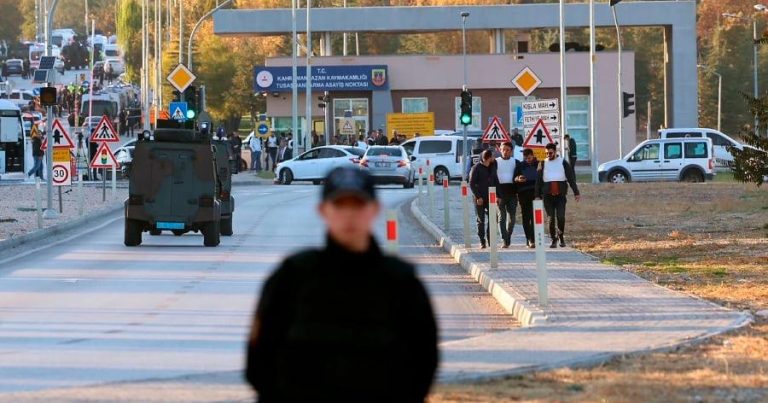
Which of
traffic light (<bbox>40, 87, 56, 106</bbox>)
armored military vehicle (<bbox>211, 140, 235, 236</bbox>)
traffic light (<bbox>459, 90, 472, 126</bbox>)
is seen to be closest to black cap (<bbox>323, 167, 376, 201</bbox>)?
armored military vehicle (<bbox>211, 140, 235, 236</bbox>)

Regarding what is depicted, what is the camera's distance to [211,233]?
25.9 metres

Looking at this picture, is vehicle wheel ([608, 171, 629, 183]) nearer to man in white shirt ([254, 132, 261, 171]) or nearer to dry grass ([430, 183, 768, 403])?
dry grass ([430, 183, 768, 403])

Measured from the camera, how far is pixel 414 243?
87.8 ft

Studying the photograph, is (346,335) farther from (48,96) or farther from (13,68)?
(13,68)

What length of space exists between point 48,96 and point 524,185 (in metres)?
12.7

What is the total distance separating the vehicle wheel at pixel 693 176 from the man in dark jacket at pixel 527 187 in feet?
92.6

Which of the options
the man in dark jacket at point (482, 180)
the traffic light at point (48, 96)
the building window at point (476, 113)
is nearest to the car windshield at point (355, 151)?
the building window at point (476, 113)

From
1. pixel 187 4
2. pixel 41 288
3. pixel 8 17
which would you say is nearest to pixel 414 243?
pixel 41 288

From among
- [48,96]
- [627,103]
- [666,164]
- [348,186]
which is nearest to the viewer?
[348,186]

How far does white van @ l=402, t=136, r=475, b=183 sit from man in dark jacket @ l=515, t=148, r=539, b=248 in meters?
29.1

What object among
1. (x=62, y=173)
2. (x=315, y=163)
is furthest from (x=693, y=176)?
(x=62, y=173)

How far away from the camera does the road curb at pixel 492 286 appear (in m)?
14.4

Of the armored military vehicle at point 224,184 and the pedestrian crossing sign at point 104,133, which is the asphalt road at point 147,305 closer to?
the armored military vehicle at point 224,184

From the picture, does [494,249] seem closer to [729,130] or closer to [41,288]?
[41,288]
